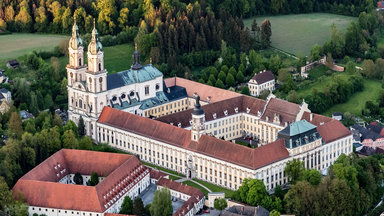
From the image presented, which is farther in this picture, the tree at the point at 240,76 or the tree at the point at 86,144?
the tree at the point at 240,76

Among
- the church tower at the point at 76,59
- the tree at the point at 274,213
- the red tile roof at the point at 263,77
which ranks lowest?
the tree at the point at 274,213

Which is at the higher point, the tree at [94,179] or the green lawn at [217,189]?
the tree at [94,179]

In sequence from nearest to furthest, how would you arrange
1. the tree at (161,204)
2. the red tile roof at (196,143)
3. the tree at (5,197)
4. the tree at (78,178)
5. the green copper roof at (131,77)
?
the tree at (5,197)
the tree at (161,204)
the red tile roof at (196,143)
the tree at (78,178)
the green copper roof at (131,77)

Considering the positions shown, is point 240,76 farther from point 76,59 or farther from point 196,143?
point 196,143

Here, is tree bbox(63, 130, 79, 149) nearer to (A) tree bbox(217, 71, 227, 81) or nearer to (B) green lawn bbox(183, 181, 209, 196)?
(B) green lawn bbox(183, 181, 209, 196)

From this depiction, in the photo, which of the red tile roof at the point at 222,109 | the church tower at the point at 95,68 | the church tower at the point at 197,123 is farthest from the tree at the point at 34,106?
the church tower at the point at 197,123

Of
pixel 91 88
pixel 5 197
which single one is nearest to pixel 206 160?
pixel 91 88

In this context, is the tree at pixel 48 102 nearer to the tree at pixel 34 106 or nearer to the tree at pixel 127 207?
the tree at pixel 34 106
